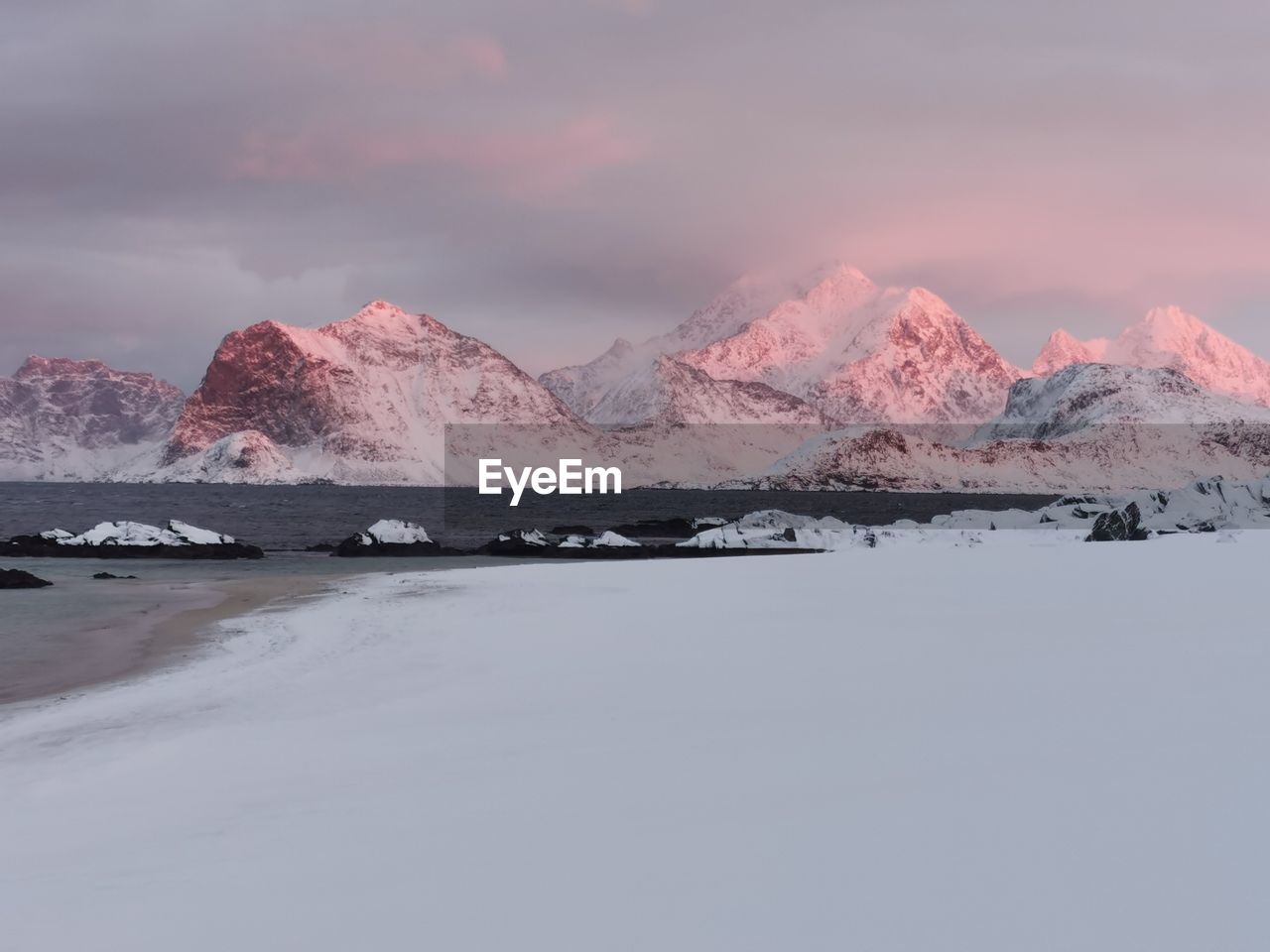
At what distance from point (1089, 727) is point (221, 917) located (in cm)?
545

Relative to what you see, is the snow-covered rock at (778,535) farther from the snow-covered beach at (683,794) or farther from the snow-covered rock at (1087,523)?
the snow-covered beach at (683,794)

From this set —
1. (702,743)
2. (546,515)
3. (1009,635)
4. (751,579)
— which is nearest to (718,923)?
(702,743)

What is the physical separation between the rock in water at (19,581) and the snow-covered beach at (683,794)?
1929 cm

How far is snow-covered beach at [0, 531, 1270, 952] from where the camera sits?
4.35 metres

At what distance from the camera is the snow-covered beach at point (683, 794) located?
14.3 ft

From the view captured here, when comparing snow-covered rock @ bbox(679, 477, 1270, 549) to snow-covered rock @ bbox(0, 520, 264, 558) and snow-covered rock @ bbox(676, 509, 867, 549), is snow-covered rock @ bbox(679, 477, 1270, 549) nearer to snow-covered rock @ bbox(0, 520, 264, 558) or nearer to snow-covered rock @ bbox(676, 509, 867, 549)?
snow-covered rock @ bbox(676, 509, 867, 549)

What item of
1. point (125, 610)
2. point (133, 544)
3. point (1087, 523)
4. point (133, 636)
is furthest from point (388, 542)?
point (1087, 523)

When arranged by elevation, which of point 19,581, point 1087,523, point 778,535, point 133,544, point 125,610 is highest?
point 1087,523

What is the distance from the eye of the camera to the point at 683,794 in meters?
6.02

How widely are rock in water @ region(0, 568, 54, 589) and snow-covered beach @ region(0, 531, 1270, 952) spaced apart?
759 inches

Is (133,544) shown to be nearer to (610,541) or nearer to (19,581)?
(19,581)

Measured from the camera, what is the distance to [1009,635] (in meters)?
11.2

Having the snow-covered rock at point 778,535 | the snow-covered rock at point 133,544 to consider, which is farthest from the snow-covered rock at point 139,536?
the snow-covered rock at point 778,535

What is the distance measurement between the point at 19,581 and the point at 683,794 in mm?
29081
